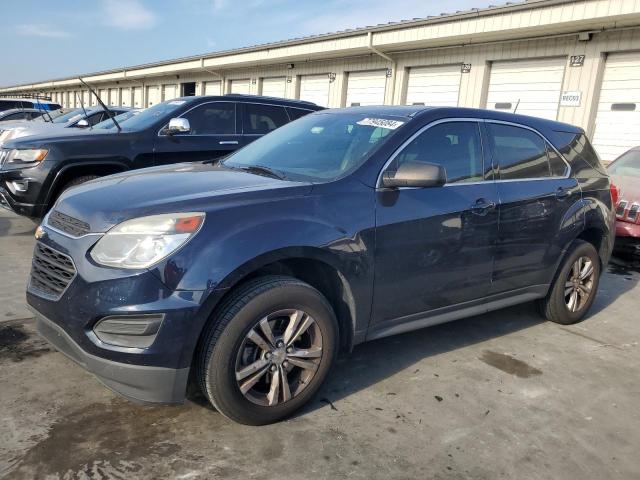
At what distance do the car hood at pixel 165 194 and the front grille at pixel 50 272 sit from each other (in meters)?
0.22

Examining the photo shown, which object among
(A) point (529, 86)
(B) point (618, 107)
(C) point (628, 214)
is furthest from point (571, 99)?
(C) point (628, 214)

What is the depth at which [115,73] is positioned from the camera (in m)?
33.4

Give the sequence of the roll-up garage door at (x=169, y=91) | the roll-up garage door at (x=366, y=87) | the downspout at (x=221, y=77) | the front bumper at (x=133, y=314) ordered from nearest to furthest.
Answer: the front bumper at (x=133, y=314) → the roll-up garage door at (x=366, y=87) → the downspout at (x=221, y=77) → the roll-up garage door at (x=169, y=91)

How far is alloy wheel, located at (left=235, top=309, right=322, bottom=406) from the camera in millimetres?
2617

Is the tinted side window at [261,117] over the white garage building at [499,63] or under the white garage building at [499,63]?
under

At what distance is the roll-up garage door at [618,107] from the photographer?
1055 cm

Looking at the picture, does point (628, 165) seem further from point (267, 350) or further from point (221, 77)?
point (221, 77)

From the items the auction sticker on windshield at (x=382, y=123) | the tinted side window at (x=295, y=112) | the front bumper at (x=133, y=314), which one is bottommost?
the front bumper at (x=133, y=314)

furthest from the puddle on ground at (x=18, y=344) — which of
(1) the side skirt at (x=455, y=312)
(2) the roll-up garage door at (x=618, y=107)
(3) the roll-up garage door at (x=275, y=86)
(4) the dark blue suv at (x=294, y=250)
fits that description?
(3) the roll-up garage door at (x=275, y=86)

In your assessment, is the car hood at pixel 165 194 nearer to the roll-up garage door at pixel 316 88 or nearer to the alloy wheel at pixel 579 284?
the alloy wheel at pixel 579 284

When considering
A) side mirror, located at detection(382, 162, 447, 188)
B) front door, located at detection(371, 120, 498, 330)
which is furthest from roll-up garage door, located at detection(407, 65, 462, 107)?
side mirror, located at detection(382, 162, 447, 188)

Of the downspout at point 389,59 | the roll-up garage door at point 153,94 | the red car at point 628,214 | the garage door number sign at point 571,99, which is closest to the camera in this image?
the red car at point 628,214

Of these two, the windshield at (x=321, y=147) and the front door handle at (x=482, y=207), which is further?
the front door handle at (x=482, y=207)

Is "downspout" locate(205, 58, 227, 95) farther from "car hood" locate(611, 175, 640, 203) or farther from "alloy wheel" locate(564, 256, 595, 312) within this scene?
"alloy wheel" locate(564, 256, 595, 312)
